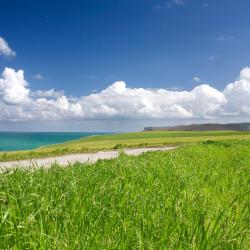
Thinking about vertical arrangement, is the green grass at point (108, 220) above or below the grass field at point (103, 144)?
above

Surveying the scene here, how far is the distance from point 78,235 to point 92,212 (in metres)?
0.84

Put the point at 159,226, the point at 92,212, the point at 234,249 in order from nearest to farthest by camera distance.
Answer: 1. the point at 234,249
2. the point at 159,226
3. the point at 92,212

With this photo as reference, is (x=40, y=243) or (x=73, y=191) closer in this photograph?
(x=40, y=243)

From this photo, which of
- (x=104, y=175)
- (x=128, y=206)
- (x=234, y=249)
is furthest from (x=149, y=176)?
(x=234, y=249)

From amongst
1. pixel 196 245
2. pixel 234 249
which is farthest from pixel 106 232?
pixel 234 249

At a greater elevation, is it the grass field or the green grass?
the green grass

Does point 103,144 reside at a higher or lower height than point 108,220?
lower

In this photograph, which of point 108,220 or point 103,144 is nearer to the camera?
point 108,220

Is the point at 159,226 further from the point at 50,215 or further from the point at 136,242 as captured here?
the point at 50,215

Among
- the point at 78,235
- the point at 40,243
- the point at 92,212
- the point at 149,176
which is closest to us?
the point at 40,243

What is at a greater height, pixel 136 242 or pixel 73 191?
pixel 73 191

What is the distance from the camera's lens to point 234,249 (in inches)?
137

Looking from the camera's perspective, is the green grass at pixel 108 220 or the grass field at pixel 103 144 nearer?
the green grass at pixel 108 220

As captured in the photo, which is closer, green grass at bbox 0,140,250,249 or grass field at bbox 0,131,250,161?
green grass at bbox 0,140,250,249
